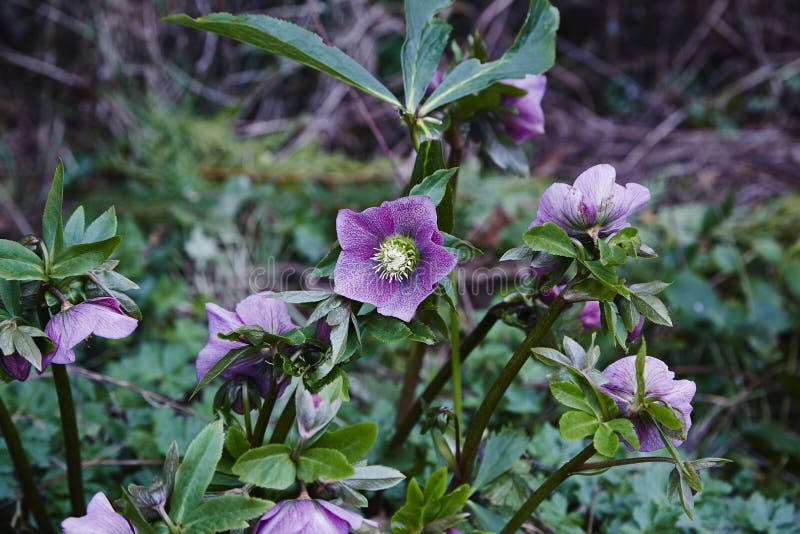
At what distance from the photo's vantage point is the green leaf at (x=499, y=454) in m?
0.97

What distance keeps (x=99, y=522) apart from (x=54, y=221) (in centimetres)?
33

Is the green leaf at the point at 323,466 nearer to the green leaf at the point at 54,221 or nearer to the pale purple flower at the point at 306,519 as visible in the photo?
the pale purple flower at the point at 306,519

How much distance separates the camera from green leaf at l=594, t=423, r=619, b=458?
2.25ft

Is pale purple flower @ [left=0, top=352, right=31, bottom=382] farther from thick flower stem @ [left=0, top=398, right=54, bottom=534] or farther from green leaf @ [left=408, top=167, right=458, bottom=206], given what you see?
green leaf @ [left=408, top=167, right=458, bottom=206]

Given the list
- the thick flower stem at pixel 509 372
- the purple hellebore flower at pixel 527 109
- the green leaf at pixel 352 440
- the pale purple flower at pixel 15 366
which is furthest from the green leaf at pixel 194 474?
the purple hellebore flower at pixel 527 109

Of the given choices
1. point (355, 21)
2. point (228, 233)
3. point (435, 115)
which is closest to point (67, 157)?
point (228, 233)

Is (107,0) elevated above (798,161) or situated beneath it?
elevated above

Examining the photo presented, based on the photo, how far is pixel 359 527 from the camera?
0.70 metres

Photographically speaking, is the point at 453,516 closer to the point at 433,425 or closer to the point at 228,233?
the point at 433,425

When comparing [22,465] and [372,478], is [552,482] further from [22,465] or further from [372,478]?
[22,465]

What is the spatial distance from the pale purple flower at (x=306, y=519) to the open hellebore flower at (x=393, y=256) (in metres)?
0.21

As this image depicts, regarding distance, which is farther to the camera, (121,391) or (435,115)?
(121,391)

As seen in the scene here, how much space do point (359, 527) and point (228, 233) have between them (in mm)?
1440

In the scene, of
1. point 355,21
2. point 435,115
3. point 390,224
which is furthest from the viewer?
point 355,21
